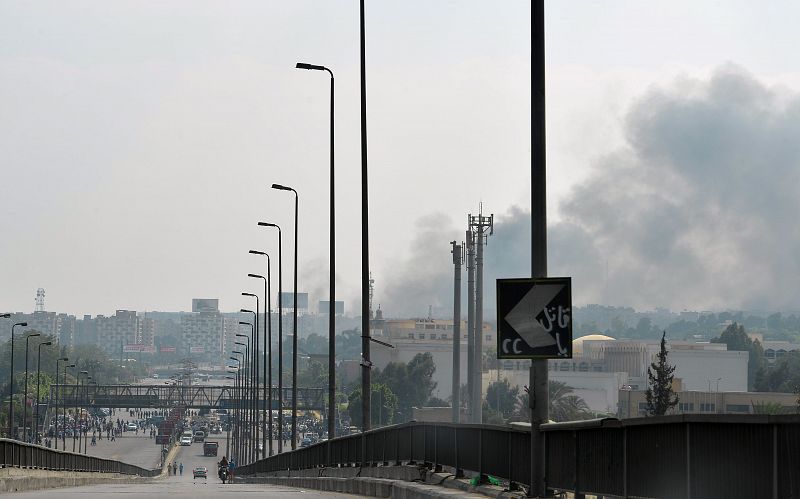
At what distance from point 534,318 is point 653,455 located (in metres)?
3.94

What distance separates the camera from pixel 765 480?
1195cm

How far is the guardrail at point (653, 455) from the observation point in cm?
1190

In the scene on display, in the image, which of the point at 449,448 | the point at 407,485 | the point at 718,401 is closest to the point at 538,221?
the point at 449,448

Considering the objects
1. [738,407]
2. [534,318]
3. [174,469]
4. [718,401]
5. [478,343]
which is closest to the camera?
[534,318]

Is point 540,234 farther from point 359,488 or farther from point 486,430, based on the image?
point 359,488

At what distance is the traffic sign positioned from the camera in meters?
18.1

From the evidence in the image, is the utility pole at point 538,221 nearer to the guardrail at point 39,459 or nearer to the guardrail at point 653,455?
the guardrail at point 653,455

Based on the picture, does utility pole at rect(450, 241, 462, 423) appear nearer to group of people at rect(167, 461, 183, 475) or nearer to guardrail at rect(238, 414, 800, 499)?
group of people at rect(167, 461, 183, 475)

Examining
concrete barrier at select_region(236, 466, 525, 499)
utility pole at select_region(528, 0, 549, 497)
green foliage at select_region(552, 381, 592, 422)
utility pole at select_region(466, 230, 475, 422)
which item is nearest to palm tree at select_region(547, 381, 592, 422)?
green foliage at select_region(552, 381, 592, 422)

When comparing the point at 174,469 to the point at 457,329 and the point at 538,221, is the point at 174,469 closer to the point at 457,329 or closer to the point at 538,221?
the point at 457,329

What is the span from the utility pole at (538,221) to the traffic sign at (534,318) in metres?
0.49

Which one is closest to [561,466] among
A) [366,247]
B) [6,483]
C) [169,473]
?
[6,483]

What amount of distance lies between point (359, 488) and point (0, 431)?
162 metres

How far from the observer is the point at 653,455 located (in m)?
14.5
